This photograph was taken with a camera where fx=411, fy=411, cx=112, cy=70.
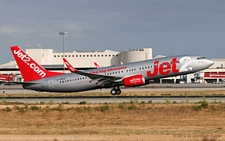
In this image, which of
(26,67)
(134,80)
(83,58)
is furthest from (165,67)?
(83,58)

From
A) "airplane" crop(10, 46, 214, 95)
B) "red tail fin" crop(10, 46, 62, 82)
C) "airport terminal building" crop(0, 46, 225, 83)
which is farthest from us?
"airport terminal building" crop(0, 46, 225, 83)

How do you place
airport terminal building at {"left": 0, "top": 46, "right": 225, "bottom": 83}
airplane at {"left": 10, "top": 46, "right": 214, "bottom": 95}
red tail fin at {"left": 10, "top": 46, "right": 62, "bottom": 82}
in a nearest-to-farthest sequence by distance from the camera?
airplane at {"left": 10, "top": 46, "right": 214, "bottom": 95}, red tail fin at {"left": 10, "top": 46, "right": 62, "bottom": 82}, airport terminal building at {"left": 0, "top": 46, "right": 225, "bottom": 83}

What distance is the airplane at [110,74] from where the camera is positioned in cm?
5028

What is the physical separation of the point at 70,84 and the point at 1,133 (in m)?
28.8

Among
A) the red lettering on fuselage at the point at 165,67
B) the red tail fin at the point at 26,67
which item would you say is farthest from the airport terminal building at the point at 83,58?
the red lettering on fuselage at the point at 165,67

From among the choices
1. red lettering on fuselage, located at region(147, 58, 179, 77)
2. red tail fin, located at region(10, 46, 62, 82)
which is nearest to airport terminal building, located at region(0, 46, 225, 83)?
red tail fin, located at region(10, 46, 62, 82)

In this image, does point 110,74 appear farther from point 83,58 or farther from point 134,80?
point 83,58

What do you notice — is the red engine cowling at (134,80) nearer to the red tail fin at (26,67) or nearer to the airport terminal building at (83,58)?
the red tail fin at (26,67)

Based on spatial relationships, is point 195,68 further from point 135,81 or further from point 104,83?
point 104,83

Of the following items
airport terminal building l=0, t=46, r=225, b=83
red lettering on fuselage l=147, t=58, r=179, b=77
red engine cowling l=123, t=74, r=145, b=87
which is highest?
airport terminal building l=0, t=46, r=225, b=83

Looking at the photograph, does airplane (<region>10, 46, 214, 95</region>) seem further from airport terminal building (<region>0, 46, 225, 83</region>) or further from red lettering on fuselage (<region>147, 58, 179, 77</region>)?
airport terminal building (<region>0, 46, 225, 83</region>)

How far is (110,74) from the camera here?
172ft

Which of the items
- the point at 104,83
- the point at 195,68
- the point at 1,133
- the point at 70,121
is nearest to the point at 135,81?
the point at 104,83

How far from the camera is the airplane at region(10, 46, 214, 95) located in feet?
165
